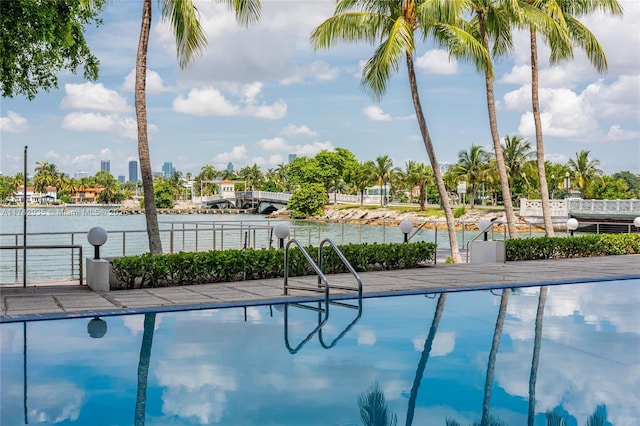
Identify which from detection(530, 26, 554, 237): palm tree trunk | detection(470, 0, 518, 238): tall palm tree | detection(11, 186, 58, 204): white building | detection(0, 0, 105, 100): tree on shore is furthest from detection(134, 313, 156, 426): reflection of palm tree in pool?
detection(11, 186, 58, 204): white building

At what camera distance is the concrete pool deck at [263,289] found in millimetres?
9508

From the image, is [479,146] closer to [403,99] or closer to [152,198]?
[403,99]

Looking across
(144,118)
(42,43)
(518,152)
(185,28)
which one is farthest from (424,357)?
(518,152)

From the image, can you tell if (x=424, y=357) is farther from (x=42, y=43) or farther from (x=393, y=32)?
(x=393, y=32)

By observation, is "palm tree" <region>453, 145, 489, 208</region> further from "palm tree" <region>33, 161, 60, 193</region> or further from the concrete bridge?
"palm tree" <region>33, 161, 60, 193</region>

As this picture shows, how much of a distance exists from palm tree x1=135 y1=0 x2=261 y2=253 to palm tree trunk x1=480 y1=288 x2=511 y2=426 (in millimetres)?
6049

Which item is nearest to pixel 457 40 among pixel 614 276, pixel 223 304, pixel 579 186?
pixel 614 276

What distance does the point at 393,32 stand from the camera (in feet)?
54.0

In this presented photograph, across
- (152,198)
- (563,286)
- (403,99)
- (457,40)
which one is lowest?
(563,286)

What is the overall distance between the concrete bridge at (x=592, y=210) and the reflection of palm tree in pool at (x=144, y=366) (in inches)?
1364

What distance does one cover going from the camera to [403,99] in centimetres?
1886

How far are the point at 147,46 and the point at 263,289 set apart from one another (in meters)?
5.07

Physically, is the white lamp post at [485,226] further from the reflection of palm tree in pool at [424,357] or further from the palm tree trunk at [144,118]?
the palm tree trunk at [144,118]

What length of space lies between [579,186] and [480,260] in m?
65.7
